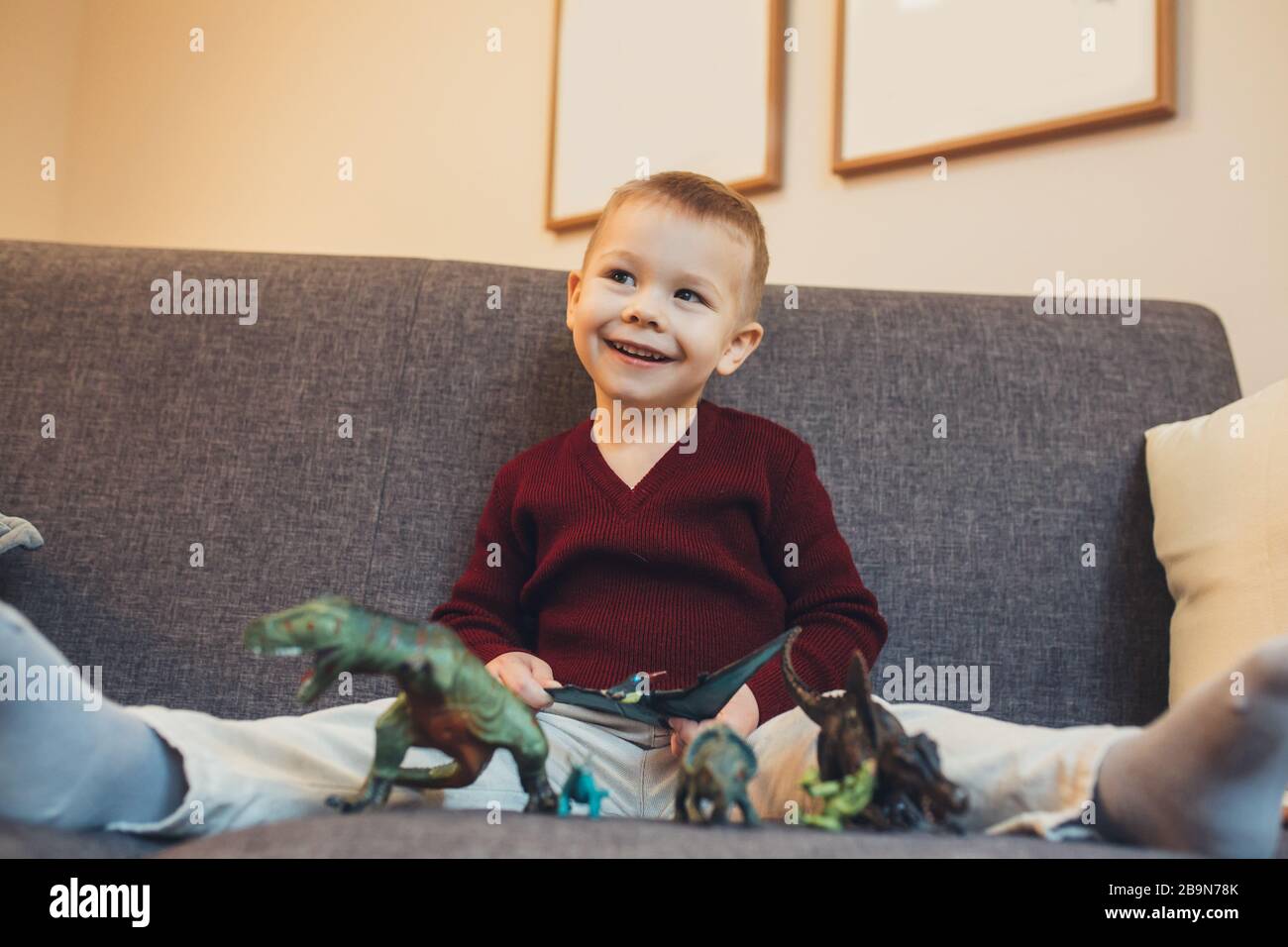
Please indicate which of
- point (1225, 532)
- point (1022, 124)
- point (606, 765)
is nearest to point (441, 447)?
point (606, 765)

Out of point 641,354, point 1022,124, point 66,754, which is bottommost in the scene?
point 66,754

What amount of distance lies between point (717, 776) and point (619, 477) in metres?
0.51

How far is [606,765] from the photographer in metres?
1.02

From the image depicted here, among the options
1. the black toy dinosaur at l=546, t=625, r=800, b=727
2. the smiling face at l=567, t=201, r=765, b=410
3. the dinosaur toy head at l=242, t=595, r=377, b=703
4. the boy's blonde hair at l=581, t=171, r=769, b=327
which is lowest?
the black toy dinosaur at l=546, t=625, r=800, b=727

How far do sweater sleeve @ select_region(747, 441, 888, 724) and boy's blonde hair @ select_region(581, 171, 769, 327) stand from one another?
0.18m

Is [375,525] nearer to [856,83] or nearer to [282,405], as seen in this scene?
[282,405]

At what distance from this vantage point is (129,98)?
2914 mm

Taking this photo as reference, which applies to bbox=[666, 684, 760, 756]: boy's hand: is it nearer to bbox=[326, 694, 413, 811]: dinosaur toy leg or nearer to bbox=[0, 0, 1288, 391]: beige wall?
bbox=[326, 694, 413, 811]: dinosaur toy leg

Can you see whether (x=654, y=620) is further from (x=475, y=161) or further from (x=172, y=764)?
(x=475, y=161)

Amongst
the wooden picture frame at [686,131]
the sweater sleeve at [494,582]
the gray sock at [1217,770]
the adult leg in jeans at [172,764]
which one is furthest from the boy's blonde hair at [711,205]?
the wooden picture frame at [686,131]

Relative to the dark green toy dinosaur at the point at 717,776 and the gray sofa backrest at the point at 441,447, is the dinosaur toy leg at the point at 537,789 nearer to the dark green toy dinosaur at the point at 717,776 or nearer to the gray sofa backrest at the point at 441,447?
the dark green toy dinosaur at the point at 717,776

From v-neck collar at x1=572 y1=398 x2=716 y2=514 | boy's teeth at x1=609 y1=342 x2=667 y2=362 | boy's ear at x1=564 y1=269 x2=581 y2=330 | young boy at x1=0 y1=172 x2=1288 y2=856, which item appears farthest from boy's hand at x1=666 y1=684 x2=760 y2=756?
boy's ear at x1=564 y1=269 x2=581 y2=330

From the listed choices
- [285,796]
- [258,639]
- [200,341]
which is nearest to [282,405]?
[200,341]

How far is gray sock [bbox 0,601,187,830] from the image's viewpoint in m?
0.63
